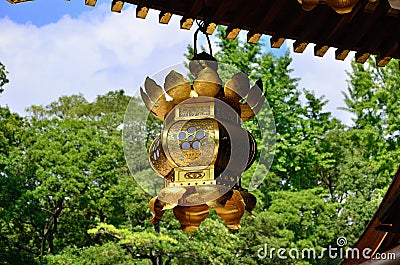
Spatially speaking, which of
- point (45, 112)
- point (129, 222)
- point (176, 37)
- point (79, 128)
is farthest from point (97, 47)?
point (129, 222)

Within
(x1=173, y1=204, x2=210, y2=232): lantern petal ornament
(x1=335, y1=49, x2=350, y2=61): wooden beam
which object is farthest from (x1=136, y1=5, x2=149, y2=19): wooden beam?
(x1=335, y1=49, x2=350, y2=61): wooden beam

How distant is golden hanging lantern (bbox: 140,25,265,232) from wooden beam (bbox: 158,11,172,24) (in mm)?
195

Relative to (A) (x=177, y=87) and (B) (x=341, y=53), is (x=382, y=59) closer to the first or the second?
(B) (x=341, y=53)

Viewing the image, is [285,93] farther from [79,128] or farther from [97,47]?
[97,47]

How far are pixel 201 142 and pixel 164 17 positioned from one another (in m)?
0.43

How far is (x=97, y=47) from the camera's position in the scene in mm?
16719

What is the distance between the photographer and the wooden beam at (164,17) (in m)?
1.77

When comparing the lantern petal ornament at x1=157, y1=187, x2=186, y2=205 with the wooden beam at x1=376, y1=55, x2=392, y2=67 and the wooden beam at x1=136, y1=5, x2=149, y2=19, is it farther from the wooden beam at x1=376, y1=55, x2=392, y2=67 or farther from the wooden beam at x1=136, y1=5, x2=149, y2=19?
the wooden beam at x1=376, y1=55, x2=392, y2=67

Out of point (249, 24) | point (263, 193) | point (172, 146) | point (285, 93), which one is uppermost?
point (285, 93)

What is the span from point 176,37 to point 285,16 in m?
13.2

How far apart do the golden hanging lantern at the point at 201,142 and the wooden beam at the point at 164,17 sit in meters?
0.20

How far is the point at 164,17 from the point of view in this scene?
1785 mm

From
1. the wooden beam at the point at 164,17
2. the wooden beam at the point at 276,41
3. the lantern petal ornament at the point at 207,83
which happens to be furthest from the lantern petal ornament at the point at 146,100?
the wooden beam at the point at 276,41

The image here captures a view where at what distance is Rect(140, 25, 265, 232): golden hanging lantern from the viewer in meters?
Answer: 1.60
